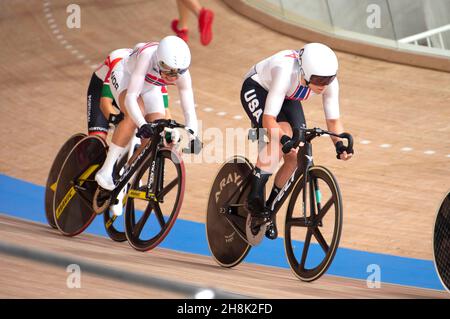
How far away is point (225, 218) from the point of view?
4770 mm

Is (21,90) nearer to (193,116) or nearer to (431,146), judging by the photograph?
(431,146)

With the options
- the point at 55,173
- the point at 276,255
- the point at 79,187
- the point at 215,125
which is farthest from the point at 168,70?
the point at 215,125

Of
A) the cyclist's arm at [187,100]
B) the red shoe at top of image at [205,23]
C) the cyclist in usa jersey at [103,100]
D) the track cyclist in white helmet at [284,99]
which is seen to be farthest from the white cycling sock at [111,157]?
the red shoe at top of image at [205,23]

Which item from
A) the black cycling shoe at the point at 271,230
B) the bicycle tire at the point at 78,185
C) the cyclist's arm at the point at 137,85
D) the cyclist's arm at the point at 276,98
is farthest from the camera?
the bicycle tire at the point at 78,185

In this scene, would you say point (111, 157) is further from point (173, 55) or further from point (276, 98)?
point (276, 98)

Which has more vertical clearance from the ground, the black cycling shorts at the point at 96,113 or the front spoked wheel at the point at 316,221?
the black cycling shorts at the point at 96,113

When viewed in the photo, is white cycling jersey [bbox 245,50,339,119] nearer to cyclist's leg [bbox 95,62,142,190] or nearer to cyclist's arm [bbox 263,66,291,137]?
cyclist's arm [bbox 263,66,291,137]

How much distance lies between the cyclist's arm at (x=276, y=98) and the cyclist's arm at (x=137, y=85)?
2.18ft

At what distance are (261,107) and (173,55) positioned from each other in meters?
0.48

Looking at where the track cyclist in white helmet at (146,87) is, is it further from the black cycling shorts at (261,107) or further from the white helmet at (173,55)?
the black cycling shorts at (261,107)

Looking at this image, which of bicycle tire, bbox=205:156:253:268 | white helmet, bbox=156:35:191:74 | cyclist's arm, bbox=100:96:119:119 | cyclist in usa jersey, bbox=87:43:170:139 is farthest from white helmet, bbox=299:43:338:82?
cyclist's arm, bbox=100:96:119:119

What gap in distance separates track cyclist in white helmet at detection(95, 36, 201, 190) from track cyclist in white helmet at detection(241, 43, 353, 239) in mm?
304

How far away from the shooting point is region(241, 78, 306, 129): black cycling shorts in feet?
14.9

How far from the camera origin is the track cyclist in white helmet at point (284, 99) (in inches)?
164
